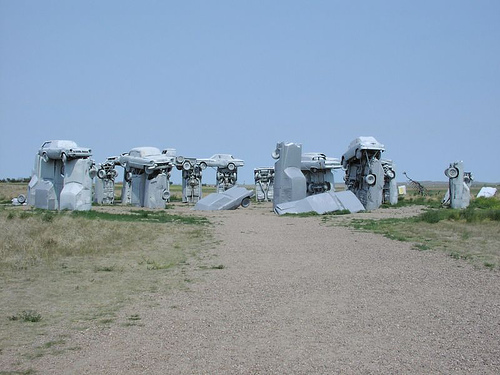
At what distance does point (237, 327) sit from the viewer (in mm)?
7297

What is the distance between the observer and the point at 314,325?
733 cm

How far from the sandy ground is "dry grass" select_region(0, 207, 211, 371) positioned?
1.49 feet

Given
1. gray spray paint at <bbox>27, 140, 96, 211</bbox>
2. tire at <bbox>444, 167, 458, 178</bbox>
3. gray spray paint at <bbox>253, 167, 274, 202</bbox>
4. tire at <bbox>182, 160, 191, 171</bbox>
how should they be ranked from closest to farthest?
1. gray spray paint at <bbox>27, 140, 96, 211</bbox>
2. tire at <bbox>444, 167, 458, 178</bbox>
3. tire at <bbox>182, 160, 191, 171</bbox>
4. gray spray paint at <bbox>253, 167, 274, 202</bbox>

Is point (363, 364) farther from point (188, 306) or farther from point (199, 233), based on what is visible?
point (199, 233)

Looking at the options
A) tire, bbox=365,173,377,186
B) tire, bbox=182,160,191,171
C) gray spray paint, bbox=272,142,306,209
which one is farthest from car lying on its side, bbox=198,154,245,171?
tire, bbox=365,173,377,186

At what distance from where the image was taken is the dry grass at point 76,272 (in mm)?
7309

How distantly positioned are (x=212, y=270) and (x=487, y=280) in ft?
17.6

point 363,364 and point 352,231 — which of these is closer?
point 363,364

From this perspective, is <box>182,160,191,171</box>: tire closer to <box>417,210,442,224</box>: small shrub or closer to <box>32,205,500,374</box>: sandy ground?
<box>417,210,442,224</box>: small shrub

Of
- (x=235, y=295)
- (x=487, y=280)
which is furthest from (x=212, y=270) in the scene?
(x=487, y=280)

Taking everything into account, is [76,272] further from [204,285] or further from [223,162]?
[223,162]

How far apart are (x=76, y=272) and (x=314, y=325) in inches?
244

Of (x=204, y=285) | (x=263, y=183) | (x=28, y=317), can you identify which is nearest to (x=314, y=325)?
(x=204, y=285)

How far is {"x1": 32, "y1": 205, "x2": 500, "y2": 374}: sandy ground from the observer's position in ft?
19.1
